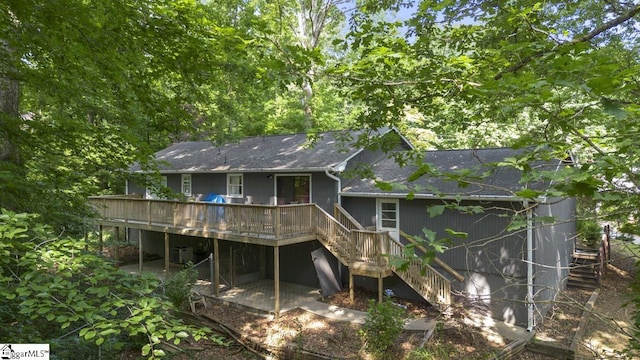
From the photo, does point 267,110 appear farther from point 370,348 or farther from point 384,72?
point 384,72

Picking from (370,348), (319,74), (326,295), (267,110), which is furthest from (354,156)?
(267,110)

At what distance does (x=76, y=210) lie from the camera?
6293 millimetres

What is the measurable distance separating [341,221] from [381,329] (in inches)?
192

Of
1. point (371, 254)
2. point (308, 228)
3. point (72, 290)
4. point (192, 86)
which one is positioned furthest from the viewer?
point (308, 228)

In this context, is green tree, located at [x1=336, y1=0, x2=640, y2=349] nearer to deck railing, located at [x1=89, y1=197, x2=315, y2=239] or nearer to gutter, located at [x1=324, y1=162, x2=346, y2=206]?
gutter, located at [x1=324, y1=162, x2=346, y2=206]

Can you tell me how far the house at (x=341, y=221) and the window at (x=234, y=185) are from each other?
0.04 m

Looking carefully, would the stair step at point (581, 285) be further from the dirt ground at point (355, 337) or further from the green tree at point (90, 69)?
the green tree at point (90, 69)

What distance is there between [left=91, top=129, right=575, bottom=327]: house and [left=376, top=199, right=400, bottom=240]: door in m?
0.03

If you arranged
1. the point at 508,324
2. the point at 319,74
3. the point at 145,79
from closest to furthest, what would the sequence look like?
1. the point at 319,74
2. the point at 145,79
3. the point at 508,324

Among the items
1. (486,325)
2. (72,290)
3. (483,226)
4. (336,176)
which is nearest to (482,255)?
(483,226)

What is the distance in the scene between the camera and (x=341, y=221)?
12.4m

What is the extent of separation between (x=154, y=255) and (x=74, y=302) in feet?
56.3

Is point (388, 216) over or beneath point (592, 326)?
over

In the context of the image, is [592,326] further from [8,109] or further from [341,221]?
[8,109]
